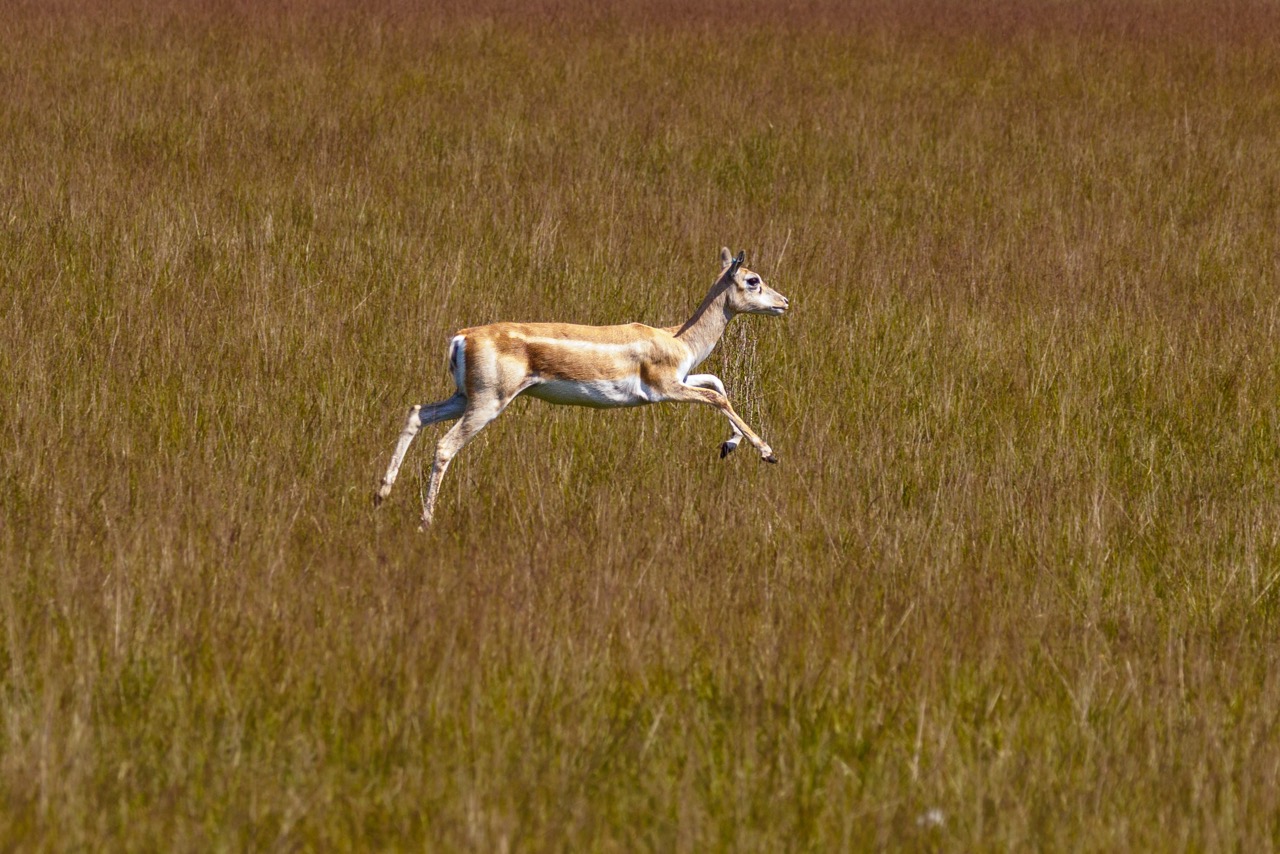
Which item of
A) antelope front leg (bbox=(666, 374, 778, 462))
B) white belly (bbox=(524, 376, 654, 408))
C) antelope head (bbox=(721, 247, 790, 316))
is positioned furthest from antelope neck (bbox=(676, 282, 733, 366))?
white belly (bbox=(524, 376, 654, 408))

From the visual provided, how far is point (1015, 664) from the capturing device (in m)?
4.14

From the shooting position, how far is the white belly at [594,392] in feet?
19.0

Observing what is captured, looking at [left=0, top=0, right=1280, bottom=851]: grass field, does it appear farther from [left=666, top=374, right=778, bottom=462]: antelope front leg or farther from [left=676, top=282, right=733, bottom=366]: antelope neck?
[left=676, top=282, right=733, bottom=366]: antelope neck

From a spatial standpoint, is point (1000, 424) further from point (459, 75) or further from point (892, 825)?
point (459, 75)

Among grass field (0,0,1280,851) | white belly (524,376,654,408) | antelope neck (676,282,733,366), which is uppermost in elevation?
antelope neck (676,282,733,366)

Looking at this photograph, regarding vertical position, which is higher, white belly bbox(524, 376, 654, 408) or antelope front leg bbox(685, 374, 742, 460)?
white belly bbox(524, 376, 654, 408)

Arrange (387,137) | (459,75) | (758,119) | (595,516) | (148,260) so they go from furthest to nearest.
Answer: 1. (459,75)
2. (758,119)
3. (387,137)
4. (148,260)
5. (595,516)

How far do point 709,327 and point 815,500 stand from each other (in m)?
1.15

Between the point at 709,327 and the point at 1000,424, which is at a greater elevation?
the point at 709,327

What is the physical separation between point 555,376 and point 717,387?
0.80 metres

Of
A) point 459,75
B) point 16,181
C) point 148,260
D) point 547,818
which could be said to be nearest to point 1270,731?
point 547,818

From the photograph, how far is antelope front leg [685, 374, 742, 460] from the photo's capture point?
592 cm

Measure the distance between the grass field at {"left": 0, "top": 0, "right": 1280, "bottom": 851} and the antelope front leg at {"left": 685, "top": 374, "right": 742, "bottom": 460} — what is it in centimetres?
12

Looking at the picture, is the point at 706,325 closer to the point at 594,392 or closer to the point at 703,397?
the point at 703,397
